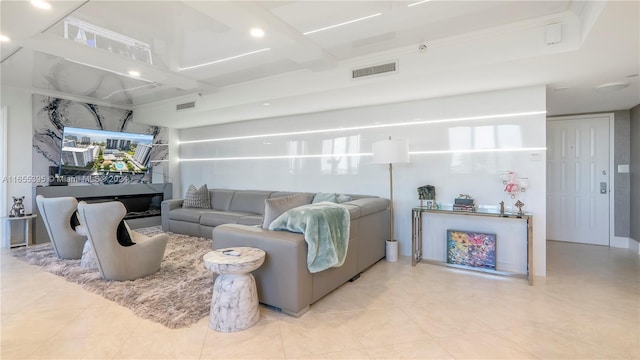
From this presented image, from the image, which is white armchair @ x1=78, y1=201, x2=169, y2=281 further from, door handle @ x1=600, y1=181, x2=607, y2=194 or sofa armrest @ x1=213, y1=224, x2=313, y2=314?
door handle @ x1=600, y1=181, x2=607, y2=194

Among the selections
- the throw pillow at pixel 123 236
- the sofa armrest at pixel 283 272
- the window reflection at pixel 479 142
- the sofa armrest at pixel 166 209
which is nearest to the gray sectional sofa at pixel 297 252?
the sofa armrest at pixel 283 272

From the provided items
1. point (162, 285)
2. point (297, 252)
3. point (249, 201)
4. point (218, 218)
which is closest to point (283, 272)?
point (297, 252)

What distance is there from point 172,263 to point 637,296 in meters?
5.03

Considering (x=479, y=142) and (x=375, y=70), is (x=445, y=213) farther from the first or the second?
(x=375, y=70)

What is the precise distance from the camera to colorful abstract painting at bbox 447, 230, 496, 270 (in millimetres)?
3766

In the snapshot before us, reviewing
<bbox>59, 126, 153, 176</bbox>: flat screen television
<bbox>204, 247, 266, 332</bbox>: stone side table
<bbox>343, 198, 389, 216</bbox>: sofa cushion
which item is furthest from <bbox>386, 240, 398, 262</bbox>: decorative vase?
<bbox>59, 126, 153, 176</bbox>: flat screen television

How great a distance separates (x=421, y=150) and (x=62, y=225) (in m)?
4.89

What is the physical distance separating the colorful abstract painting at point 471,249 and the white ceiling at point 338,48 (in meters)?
1.82

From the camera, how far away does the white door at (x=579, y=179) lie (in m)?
5.01

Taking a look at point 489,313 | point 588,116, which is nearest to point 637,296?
point 489,313

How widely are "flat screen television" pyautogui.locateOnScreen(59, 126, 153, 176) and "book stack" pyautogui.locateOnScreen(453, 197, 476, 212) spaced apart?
6208 mm

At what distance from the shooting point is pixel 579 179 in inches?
203

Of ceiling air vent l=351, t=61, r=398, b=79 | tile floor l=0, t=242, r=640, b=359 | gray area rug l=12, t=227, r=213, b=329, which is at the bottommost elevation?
tile floor l=0, t=242, r=640, b=359

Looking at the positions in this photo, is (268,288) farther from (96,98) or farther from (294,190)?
(96,98)
